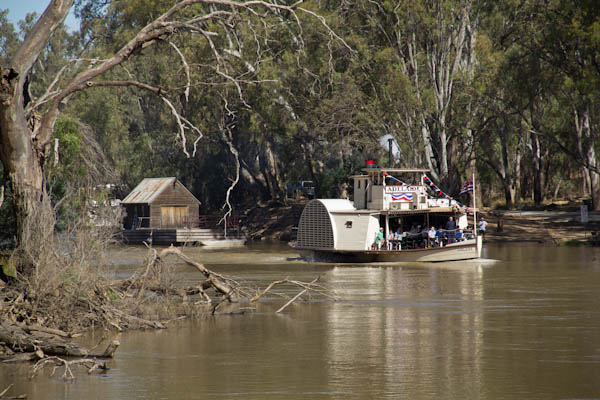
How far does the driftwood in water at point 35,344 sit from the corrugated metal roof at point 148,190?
48.7 m

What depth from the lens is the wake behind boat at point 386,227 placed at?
3916 cm

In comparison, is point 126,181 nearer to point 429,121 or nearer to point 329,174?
point 329,174

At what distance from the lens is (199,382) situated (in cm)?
1474

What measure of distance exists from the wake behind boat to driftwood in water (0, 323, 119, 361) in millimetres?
24052

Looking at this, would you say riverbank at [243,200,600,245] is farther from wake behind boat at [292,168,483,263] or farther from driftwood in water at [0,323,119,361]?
driftwood in water at [0,323,119,361]

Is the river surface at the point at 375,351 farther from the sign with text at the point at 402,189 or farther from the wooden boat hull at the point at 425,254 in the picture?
the sign with text at the point at 402,189

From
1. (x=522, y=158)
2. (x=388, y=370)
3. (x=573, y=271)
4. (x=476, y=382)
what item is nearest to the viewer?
(x=476, y=382)

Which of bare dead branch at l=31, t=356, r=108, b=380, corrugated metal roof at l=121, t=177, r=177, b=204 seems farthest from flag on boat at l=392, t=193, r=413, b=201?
corrugated metal roof at l=121, t=177, r=177, b=204

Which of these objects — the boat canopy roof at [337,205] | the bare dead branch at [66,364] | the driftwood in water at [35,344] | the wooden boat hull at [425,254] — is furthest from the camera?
the boat canopy roof at [337,205]

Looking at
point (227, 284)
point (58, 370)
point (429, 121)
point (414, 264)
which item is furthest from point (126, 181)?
point (58, 370)

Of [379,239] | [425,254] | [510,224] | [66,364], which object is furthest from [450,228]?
[66,364]

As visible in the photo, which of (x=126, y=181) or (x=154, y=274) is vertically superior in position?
(x=126, y=181)

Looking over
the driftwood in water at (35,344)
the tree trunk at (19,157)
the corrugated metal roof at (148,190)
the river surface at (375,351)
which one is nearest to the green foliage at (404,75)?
the corrugated metal roof at (148,190)

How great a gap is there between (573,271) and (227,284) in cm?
1793
